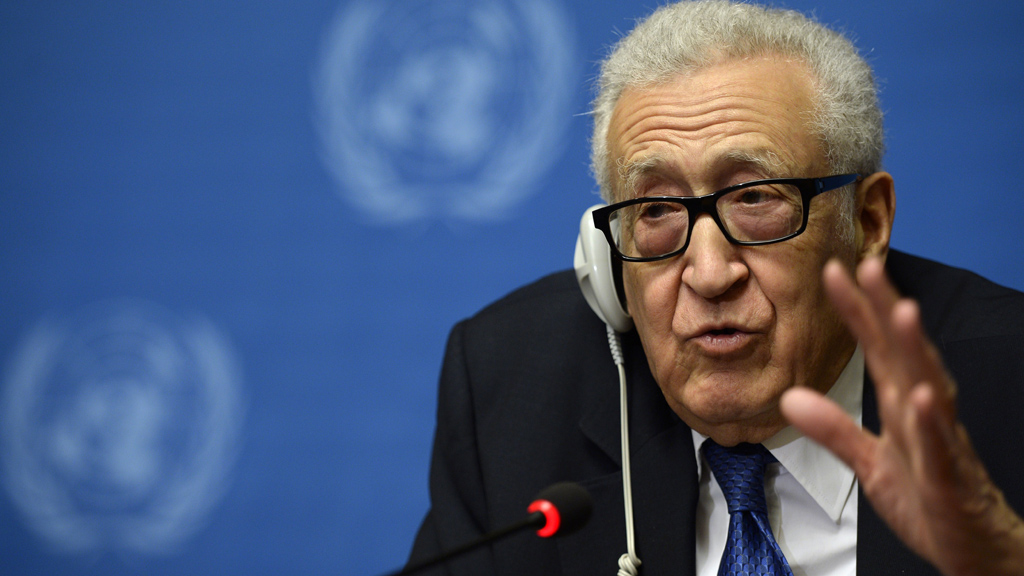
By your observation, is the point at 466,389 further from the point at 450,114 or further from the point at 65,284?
the point at 65,284

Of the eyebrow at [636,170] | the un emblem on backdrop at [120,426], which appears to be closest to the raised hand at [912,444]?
the eyebrow at [636,170]

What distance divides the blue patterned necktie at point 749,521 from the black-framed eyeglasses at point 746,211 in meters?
0.36

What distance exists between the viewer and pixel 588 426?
1.50 m

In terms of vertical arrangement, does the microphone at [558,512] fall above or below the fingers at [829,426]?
above

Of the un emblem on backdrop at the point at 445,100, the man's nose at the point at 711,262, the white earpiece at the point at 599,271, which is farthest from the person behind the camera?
the un emblem on backdrop at the point at 445,100

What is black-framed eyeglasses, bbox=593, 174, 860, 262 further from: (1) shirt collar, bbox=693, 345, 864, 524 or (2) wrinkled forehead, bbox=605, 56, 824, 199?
(1) shirt collar, bbox=693, 345, 864, 524

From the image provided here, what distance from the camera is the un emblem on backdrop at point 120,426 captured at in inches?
86.3

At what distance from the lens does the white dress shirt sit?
4.20ft

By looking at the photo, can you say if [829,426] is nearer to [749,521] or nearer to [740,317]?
[740,317]

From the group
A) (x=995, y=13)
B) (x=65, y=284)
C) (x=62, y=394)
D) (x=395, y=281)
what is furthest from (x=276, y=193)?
(x=995, y=13)

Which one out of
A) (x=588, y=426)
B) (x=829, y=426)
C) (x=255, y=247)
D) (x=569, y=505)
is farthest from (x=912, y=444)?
(x=255, y=247)

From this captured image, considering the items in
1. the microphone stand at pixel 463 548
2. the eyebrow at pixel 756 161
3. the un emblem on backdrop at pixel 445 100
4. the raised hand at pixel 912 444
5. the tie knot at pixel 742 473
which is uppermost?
the un emblem on backdrop at pixel 445 100

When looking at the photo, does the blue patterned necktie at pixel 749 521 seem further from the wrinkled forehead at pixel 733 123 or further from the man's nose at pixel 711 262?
the wrinkled forehead at pixel 733 123

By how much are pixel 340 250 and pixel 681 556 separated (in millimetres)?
1260
